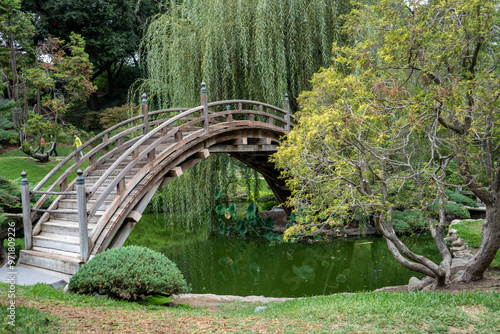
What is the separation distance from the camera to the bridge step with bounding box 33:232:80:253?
6.10 m

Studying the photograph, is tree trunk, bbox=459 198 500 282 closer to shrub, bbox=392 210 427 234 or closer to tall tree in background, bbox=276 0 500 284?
tall tree in background, bbox=276 0 500 284

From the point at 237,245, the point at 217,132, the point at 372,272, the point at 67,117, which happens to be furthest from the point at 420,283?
the point at 67,117

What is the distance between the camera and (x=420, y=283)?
22.4 feet

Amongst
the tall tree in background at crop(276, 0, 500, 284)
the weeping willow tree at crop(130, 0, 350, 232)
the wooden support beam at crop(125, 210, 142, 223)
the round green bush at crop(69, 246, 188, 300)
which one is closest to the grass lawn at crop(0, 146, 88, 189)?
the weeping willow tree at crop(130, 0, 350, 232)

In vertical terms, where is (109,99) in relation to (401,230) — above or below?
above

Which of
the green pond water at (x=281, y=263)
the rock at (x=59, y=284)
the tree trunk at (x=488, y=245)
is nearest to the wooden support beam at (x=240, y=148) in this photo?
the green pond water at (x=281, y=263)

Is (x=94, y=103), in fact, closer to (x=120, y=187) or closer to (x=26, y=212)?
(x=26, y=212)

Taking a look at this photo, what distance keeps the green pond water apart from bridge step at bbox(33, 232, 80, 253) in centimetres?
301

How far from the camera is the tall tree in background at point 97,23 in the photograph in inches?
870

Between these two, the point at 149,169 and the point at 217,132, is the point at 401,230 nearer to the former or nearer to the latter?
the point at 217,132

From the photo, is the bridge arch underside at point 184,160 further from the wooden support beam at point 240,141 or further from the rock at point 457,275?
the rock at point 457,275

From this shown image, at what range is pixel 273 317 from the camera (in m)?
4.61

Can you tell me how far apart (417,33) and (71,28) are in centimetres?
2280

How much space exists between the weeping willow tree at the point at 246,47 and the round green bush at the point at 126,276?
19.1 ft
